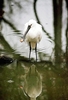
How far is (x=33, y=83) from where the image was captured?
655 centimetres

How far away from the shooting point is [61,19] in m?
11.0

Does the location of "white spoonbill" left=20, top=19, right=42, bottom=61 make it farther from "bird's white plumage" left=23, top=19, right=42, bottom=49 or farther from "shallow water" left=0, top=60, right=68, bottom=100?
"shallow water" left=0, top=60, right=68, bottom=100

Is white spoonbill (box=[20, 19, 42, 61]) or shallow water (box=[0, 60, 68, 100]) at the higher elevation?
white spoonbill (box=[20, 19, 42, 61])

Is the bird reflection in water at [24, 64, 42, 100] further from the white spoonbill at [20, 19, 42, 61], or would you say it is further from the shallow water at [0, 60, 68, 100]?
the white spoonbill at [20, 19, 42, 61]

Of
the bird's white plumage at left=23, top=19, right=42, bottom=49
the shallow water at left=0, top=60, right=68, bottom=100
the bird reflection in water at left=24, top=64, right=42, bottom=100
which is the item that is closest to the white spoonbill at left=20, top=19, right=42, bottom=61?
the bird's white plumage at left=23, top=19, right=42, bottom=49

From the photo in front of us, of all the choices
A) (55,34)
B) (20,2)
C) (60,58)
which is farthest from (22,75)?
(20,2)

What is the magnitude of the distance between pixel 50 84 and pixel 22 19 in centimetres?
504

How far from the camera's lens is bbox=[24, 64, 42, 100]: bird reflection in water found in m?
6.05

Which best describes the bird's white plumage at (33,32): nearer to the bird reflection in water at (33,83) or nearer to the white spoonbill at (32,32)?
the white spoonbill at (32,32)

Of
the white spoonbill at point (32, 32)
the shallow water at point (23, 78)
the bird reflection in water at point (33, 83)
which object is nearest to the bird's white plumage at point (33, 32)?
the white spoonbill at point (32, 32)

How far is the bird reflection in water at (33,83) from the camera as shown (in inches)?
238

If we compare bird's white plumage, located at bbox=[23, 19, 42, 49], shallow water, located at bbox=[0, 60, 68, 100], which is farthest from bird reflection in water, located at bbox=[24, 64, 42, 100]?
bird's white plumage, located at bbox=[23, 19, 42, 49]

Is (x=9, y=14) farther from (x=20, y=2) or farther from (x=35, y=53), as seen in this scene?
(x=35, y=53)

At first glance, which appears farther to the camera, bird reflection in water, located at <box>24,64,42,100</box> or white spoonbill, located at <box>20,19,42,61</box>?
white spoonbill, located at <box>20,19,42,61</box>
